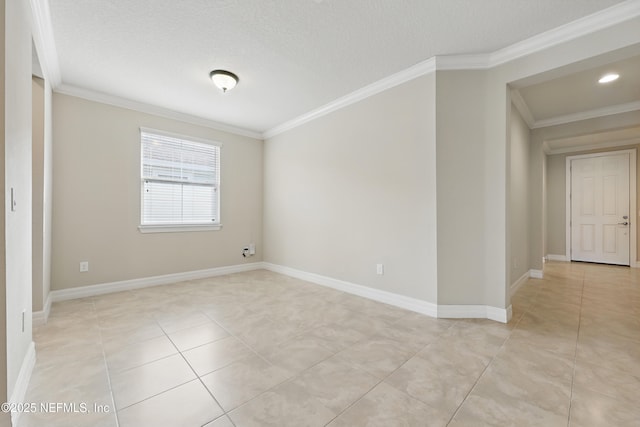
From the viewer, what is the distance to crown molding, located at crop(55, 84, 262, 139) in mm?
3328

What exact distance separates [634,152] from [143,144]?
8.85m

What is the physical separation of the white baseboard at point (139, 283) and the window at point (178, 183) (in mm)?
735

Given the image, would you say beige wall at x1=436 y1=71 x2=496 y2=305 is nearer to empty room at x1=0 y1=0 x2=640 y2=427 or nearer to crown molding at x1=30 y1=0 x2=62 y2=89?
empty room at x1=0 y1=0 x2=640 y2=427

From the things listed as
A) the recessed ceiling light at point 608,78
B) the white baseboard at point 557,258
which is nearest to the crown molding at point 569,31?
the recessed ceiling light at point 608,78

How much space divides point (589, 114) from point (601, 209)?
2.76 m

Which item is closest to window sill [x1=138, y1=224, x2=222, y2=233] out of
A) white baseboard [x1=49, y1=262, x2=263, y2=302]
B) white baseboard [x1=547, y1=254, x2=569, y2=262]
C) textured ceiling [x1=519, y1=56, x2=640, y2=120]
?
white baseboard [x1=49, y1=262, x2=263, y2=302]

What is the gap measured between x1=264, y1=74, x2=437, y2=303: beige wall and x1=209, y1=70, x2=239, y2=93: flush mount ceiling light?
57.1 inches

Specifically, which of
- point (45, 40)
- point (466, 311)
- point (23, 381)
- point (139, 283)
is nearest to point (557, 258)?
point (466, 311)

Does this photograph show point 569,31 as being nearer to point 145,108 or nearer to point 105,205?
point 145,108

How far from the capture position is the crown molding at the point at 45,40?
2.00m

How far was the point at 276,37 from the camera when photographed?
2.39 metres

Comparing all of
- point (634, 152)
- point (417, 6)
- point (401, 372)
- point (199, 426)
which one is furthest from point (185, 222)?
point (634, 152)

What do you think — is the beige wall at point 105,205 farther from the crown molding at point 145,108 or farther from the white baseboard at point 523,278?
the white baseboard at point 523,278

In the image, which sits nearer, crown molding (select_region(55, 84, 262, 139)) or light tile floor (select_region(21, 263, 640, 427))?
light tile floor (select_region(21, 263, 640, 427))
